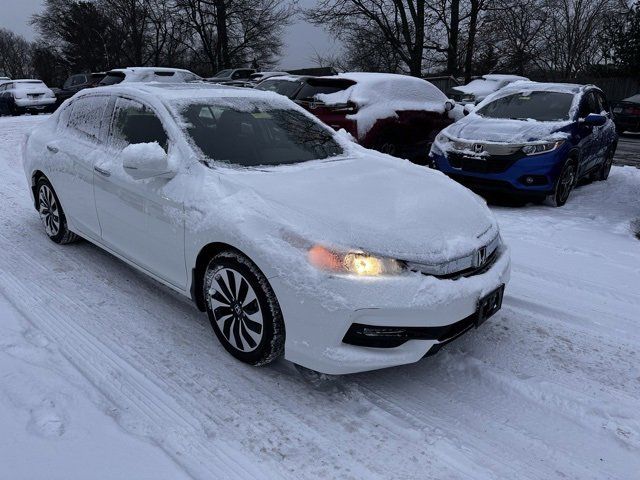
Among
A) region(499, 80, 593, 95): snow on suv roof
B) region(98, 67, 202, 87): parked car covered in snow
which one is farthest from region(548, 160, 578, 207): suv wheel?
region(98, 67, 202, 87): parked car covered in snow

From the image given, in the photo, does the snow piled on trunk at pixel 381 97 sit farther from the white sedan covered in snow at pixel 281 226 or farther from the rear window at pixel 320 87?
the white sedan covered in snow at pixel 281 226

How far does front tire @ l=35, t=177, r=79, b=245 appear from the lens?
465 centimetres

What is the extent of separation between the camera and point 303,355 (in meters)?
2.63

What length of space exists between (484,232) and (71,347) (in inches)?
99.9

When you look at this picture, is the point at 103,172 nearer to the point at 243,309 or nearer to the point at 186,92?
the point at 186,92

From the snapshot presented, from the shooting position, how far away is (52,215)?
477 cm

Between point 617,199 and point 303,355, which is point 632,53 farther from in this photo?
point 303,355

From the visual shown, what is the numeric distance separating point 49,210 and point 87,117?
1.07 meters

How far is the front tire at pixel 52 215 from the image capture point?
4652 mm

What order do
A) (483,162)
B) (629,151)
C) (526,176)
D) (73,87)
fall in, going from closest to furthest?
1. (526,176)
2. (483,162)
3. (629,151)
4. (73,87)

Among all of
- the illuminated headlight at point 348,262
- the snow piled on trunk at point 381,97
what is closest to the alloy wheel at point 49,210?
the illuminated headlight at point 348,262

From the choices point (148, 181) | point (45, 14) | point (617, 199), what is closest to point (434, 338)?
point (148, 181)

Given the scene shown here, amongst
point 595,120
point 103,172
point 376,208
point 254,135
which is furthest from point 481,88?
point 376,208

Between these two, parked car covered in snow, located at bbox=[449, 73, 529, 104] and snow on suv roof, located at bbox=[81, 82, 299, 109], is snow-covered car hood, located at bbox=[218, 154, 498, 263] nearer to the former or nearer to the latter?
snow on suv roof, located at bbox=[81, 82, 299, 109]
